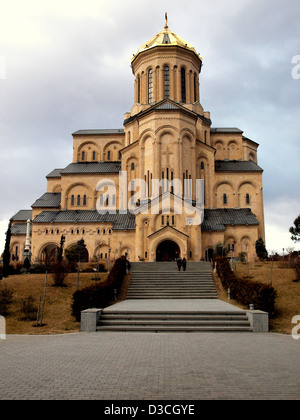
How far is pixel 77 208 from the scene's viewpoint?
4334cm

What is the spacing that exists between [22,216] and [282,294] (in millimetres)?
44660

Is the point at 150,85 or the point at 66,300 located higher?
the point at 150,85

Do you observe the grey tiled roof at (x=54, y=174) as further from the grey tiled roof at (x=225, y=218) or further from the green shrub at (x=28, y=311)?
the green shrub at (x=28, y=311)

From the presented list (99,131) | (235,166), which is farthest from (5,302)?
(99,131)

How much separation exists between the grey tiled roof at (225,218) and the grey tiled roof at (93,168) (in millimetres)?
12938

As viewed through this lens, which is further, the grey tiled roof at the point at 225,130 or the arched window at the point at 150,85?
the grey tiled roof at the point at 225,130

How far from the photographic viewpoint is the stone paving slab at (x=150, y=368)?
5941 millimetres

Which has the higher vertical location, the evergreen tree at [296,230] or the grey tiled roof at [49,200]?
the grey tiled roof at [49,200]

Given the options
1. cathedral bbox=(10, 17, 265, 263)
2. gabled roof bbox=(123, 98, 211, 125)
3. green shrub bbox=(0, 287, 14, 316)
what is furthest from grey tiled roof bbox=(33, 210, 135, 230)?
green shrub bbox=(0, 287, 14, 316)

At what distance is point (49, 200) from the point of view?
45406 millimetres

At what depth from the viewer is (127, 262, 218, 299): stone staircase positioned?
64.6 ft

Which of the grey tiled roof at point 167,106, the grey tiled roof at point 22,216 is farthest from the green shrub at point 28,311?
the grey tiled roof at point 22,216

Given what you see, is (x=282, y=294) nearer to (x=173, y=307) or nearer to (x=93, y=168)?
(x=173, y=307)
